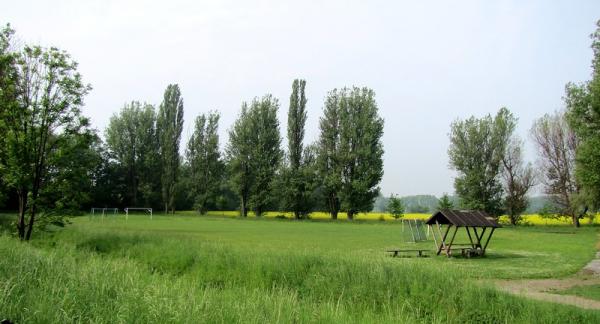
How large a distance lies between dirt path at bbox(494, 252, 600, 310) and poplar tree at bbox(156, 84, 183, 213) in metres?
57.9

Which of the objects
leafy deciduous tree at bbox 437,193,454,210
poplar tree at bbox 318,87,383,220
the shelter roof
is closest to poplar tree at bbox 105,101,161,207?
poplar tree at bbox 318,87,383,220

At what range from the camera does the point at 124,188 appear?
72188mm

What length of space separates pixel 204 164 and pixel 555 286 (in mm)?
59331

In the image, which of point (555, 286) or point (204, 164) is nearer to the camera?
point (555, 286)

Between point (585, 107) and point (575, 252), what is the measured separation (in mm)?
7466

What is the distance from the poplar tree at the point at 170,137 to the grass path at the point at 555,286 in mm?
57911

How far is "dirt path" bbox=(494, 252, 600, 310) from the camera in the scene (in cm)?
1130

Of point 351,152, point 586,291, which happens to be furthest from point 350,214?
point 586,291

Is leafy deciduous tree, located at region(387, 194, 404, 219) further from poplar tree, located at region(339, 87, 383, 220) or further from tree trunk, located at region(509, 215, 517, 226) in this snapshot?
tree trunk, located at region(509, 215, 517, 226)

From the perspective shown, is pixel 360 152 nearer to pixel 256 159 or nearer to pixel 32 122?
pixel 256 159

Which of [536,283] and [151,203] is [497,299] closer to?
[536,283]

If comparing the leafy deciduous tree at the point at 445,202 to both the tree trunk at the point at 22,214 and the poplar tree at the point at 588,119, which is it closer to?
the poplar tree at the point at 588,119

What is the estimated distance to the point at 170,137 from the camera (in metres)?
69.7

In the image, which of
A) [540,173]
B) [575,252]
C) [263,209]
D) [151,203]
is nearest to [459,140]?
[540,173]
